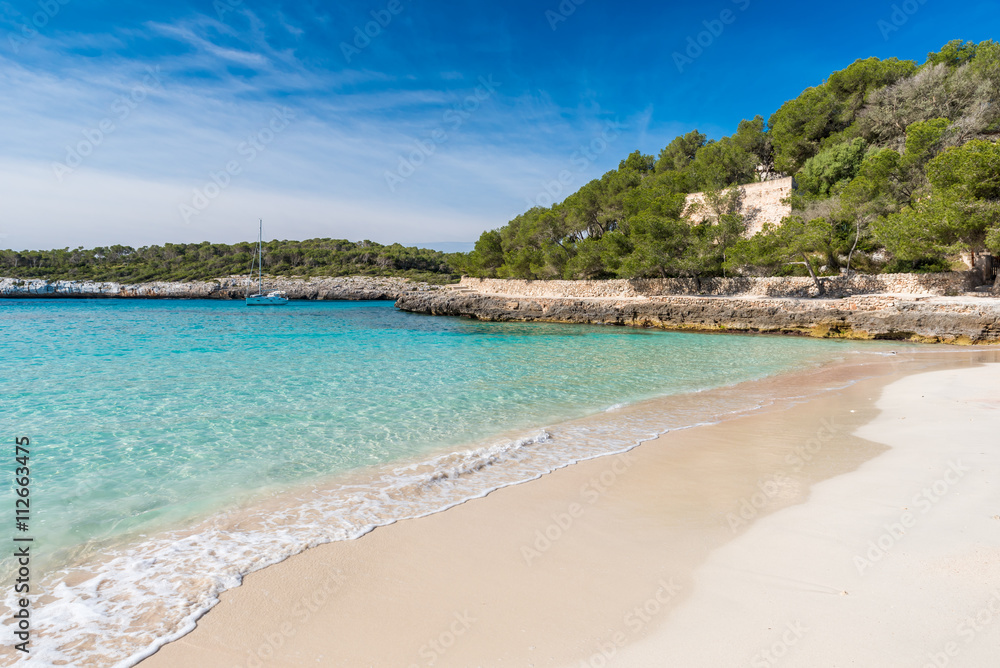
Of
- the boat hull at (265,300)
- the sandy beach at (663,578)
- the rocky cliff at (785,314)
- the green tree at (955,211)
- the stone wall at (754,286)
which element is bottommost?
the sandy beach at (663,578)

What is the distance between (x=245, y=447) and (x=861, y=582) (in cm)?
606

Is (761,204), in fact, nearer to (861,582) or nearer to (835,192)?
(835,192)

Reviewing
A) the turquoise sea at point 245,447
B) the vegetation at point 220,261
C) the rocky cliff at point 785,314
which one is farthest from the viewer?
the vegetation at point 220,261

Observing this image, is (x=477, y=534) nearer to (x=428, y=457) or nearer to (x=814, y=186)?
(x=428, y=457)

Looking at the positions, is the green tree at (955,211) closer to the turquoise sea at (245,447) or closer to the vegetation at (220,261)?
the turquoise sea at (245,447)

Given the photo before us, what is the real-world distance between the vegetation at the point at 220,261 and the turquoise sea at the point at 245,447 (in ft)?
210

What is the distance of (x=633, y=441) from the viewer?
6074 mm

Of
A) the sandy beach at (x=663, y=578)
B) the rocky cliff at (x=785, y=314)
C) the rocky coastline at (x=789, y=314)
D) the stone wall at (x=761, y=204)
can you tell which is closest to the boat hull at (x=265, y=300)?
the rocky cliff at (x=785, y=314)

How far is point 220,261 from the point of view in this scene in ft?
276

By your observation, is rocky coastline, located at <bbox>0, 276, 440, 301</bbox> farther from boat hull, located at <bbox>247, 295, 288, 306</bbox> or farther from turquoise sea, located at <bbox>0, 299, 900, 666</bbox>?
turquoise sea, located at <bbox>0, 299, 900, 666</bbox>

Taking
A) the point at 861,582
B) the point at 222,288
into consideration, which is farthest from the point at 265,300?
the point at 861,582

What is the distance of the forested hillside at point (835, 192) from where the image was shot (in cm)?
2123

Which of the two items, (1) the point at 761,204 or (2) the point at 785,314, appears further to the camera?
(1) the point at 761,204

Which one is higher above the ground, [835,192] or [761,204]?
[761,204]
